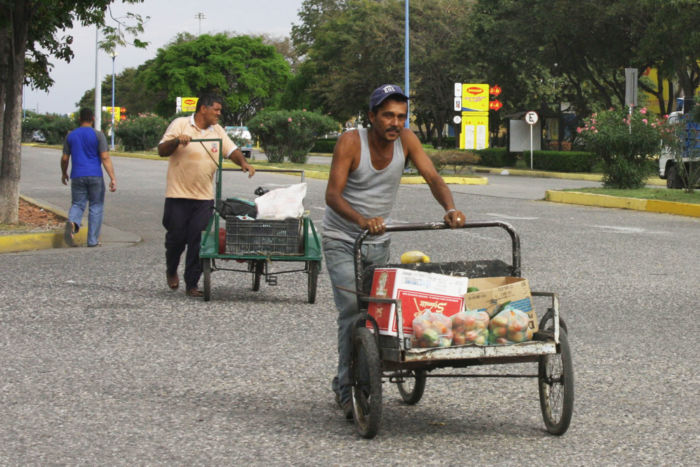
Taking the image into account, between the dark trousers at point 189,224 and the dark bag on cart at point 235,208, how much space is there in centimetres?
Result: 17

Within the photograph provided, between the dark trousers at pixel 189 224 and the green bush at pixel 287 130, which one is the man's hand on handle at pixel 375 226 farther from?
the green bush at pixel 287 130

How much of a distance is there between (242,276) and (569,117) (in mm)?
43346

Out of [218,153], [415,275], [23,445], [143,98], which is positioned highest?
[143,98]

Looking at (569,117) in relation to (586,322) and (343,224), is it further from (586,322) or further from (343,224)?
(343,224)

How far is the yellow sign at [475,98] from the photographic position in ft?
141

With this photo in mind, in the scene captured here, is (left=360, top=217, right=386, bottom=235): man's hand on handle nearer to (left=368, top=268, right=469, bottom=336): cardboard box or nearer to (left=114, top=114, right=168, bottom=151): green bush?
(left=368, top=268, right=469, bottom=336): cardboard box

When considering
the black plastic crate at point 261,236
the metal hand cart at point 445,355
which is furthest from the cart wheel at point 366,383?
the black plastic crate at point 261,236

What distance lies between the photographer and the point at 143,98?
115 metres

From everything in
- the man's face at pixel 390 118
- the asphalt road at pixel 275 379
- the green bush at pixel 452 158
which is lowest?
the asphalt road at pixel 275 379

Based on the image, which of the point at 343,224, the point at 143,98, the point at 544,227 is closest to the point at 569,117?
the point at 544,227

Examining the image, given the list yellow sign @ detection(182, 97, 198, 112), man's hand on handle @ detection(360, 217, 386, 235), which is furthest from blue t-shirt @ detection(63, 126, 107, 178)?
yellow sign @ detection(182, 97, 198, 112)

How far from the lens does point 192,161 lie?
991 cm

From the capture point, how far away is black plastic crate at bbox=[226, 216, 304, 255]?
9836 millimetres

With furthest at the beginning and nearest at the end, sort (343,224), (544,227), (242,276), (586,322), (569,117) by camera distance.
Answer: (569,117)
(544,227)
(242,276)
(586,322)
(343,224)
